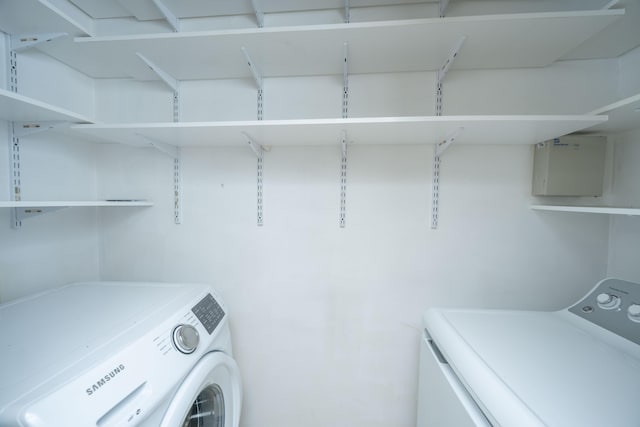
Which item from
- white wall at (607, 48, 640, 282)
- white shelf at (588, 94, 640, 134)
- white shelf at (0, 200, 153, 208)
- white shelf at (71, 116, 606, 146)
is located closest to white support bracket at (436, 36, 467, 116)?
white shelf at (71, 116, 606, 146)

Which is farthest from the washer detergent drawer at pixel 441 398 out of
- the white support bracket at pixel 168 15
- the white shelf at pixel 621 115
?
the white support bracket at pixel 168 15

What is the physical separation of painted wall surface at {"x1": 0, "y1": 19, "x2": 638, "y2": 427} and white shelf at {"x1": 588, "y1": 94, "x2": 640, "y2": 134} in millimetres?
134

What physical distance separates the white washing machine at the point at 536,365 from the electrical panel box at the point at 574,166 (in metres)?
0.44

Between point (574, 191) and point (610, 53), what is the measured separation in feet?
2.26

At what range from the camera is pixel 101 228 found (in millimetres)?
1461

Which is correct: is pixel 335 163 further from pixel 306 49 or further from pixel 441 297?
pixel 441 297

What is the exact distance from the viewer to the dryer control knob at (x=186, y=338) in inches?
33.9

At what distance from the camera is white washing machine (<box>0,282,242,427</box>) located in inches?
22.4

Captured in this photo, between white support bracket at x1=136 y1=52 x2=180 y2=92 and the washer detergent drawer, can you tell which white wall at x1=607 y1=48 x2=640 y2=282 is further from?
white support bracket at x1=136 y1=52 x2=180 y2=92

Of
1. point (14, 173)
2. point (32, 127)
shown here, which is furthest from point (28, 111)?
point (14, 173)

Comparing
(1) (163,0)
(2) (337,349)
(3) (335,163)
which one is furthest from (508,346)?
(1) (163,0)

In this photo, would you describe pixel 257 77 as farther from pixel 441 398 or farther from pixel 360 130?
pixel 441 398

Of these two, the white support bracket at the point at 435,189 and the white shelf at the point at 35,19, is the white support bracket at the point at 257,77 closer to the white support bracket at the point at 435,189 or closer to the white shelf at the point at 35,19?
the white shelf at the point at 35,19

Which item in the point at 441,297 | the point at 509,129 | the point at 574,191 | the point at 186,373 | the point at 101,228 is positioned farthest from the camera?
the point at 101,228
